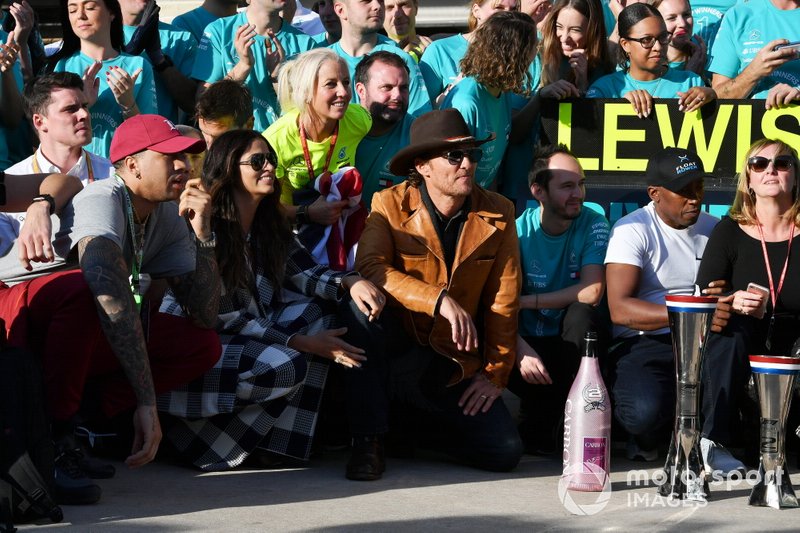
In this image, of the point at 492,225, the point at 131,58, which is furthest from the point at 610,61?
the point at 131,58

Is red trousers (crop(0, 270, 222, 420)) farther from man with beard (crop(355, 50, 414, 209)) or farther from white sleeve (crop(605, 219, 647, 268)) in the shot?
white sleeve (crop(605, 219, 647, 268))

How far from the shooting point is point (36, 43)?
7207 millimetres

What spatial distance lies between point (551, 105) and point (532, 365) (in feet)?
6.76

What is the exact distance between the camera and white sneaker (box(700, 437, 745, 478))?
4.93 m

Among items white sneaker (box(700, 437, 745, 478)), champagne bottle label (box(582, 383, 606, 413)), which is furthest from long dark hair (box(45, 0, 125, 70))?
white sneaker (box(700, 437, 745, 478))

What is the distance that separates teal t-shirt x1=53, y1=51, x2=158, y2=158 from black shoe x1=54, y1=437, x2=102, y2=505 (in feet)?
8.91

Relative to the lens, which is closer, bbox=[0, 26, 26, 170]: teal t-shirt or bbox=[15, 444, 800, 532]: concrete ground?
bbox=[15, 444, 800, 532]: concrete ground

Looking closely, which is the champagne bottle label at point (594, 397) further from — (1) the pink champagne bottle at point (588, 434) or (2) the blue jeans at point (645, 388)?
(2) the blue jeans at point (645, 388)

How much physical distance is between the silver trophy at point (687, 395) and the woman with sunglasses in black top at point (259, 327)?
50.3 inches

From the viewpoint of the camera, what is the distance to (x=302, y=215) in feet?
19.2

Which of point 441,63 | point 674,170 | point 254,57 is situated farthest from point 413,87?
point 674,170

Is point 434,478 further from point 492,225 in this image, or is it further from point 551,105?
point 551,105

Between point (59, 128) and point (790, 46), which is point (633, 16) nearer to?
point (790, 46)

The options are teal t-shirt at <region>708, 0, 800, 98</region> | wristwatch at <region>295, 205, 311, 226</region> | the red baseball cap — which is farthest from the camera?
teal t-shirt at <region>708, 0, 800, 98</region>
